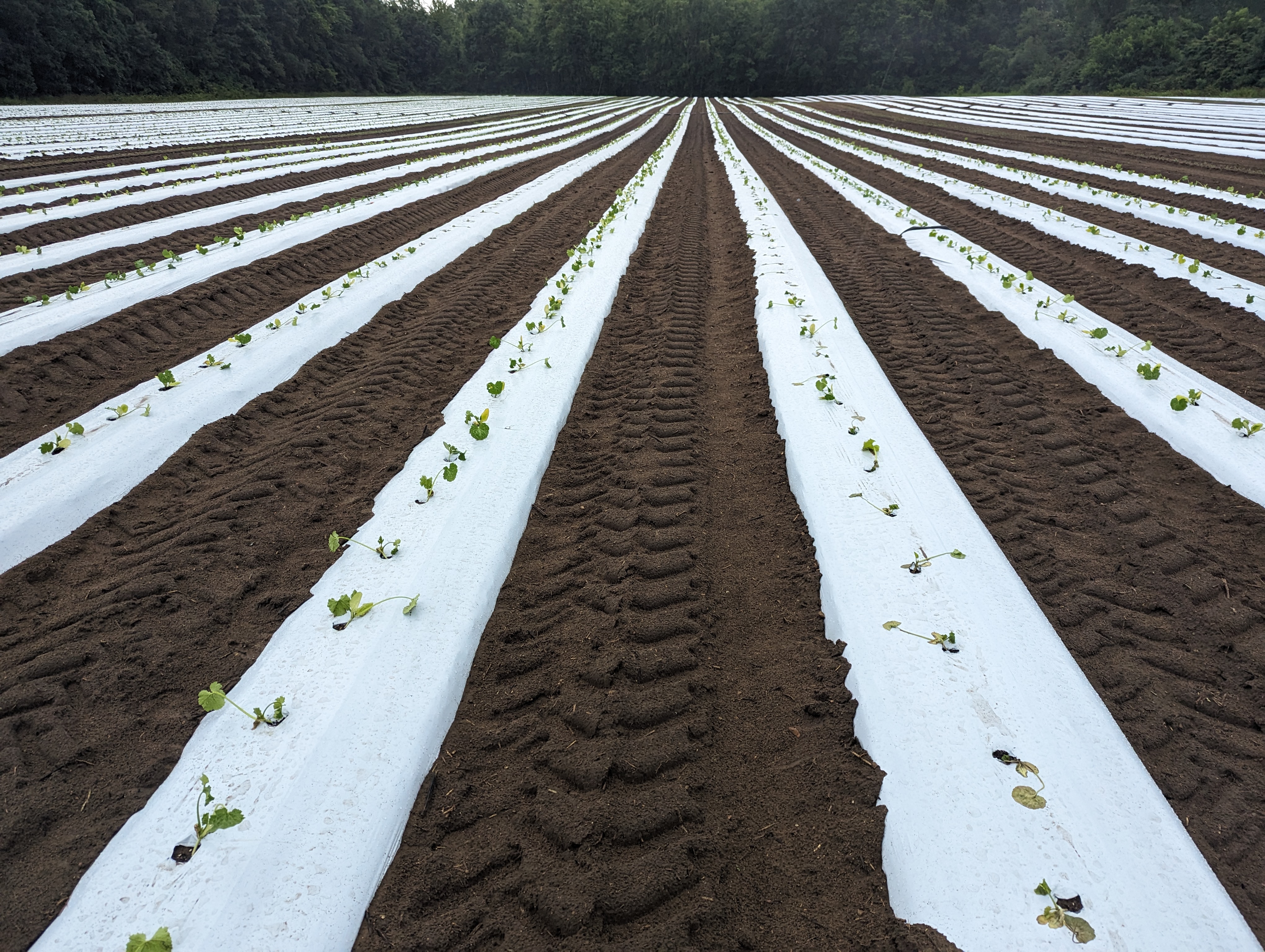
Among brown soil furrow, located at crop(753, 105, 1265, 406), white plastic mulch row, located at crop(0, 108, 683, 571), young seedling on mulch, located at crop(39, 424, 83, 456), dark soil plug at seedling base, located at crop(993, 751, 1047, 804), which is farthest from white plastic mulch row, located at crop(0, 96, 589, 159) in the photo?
dark soil plug at seedling base, located at crop(993, 751, 1047, 804)

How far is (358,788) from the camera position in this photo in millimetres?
1808

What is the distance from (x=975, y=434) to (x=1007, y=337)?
1.79 meters

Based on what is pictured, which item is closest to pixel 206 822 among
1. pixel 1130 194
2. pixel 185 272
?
pixel 185 272

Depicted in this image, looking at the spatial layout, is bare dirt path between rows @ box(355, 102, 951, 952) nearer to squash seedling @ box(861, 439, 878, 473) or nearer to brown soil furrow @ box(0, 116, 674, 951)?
squash seedling @ box(861, 439, 878, 473)

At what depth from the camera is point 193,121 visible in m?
19.3

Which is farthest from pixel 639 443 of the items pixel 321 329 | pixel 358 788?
pixel 321 329

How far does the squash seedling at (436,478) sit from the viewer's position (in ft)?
9.70

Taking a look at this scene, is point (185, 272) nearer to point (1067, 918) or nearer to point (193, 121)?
point (1067, 918)

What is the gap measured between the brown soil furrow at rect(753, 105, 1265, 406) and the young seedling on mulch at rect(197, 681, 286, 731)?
5.29 meters

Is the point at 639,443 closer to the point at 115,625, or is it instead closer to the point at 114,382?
the point at 115,625

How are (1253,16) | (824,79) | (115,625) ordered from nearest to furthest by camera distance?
(115,625) → (1253,16) → (824,79)

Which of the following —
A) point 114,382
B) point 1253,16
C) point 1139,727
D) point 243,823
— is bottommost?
point 1139,727

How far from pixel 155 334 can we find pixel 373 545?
367 centimetres

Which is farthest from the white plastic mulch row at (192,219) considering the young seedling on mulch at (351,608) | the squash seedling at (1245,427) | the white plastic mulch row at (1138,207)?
the white plastic mulch row at (1138,207)
